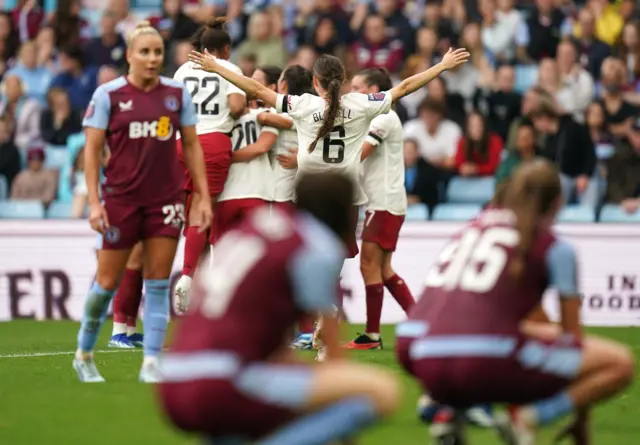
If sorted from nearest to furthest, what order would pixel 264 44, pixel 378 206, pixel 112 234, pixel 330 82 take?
pixel 112 234 < pixel 330 82 < pixel 378 206 < pixel 264 44

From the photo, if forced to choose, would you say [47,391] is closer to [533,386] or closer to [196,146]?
[196,146]

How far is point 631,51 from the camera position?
17531 millimetres

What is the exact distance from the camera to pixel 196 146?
27.8ft

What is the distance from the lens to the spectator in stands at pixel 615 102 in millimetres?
16594

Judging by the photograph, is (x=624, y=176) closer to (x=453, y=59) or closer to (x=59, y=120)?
(x=453, y=59)

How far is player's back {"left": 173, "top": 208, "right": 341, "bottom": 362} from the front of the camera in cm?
485

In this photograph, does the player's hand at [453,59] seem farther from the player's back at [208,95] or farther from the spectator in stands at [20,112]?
the spectator in stands at [20,112]

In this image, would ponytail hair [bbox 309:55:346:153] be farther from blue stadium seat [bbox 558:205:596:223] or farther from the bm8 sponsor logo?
blue stadium seat [bbox 558:205:596:223]

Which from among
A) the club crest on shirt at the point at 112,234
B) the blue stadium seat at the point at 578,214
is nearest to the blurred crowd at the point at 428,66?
the blue stadium seat at the point at 578,214

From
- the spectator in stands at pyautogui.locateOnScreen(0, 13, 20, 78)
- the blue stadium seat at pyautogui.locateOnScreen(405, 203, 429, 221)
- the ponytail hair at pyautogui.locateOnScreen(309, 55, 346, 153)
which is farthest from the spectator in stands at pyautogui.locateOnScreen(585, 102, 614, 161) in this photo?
the spectator in stands at pyautogui.locateOnScreen(0, 13, 20, 78)

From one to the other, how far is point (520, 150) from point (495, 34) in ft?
11.3

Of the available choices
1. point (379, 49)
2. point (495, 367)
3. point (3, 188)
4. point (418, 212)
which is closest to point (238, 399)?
point (495, 367)

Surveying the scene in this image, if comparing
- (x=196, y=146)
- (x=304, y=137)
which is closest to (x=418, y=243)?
(x=304, y=137)

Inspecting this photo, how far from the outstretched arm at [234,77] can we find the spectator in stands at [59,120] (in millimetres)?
7842
